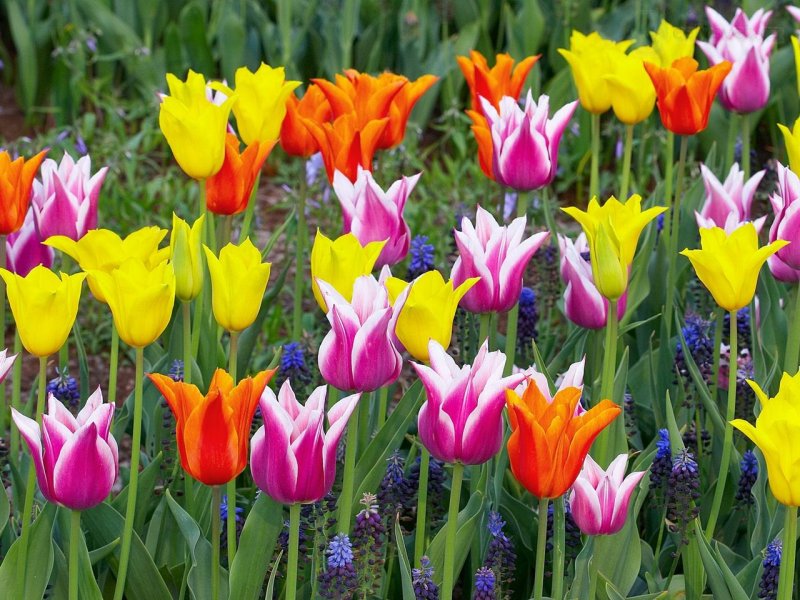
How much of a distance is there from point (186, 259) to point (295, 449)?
1.23 feet

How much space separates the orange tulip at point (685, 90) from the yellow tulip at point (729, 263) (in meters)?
0.61

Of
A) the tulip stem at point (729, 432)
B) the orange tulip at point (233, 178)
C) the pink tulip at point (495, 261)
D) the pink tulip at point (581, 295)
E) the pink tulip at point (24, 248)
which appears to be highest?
the orange tulip at point (233, 178)

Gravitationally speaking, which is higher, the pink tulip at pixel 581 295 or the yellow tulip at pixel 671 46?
the yellow tulip at pixel 671 46

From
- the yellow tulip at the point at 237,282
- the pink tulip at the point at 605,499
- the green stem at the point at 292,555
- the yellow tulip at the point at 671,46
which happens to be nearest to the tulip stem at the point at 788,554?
the pink tulip at the point at 605,499

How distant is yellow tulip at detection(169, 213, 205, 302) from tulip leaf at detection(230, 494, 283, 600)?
0.30 m

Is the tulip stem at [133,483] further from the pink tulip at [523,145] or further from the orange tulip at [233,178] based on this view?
the pink tulip at [523,145]

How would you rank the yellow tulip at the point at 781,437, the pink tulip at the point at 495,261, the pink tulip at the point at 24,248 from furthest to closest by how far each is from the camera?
the pink tulip at the point at 24,248, the pink tulip at the point at 495,261, the yellow tulip at the point at 781,437

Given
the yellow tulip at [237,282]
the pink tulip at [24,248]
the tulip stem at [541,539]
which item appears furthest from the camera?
the pink tulip at [24,248]

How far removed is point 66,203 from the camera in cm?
206

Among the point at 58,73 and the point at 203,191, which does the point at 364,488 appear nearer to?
the point at 203,191

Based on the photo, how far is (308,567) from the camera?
1903mm

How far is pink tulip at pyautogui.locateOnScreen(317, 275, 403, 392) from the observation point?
1.59 meters

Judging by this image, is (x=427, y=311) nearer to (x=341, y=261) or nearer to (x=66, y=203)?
(x=341, y=261)

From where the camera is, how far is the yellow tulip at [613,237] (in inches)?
66.9
